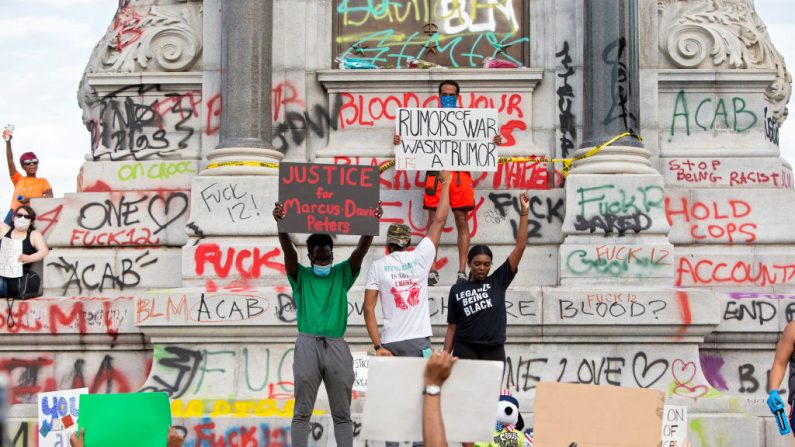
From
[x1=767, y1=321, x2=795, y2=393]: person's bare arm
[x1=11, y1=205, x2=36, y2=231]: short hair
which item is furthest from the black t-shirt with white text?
[x1=11, y1=205, x2=36, y2=231]: short hair

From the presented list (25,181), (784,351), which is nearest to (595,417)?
(784,351)

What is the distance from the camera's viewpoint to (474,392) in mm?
5434

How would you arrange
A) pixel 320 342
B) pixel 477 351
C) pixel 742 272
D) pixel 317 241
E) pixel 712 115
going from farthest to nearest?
pixel 712 115 < pixel 742 272 < pixel 477 351 < pixel 317 241 < pixel 320 342

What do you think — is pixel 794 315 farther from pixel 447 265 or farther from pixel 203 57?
pixel 203 57

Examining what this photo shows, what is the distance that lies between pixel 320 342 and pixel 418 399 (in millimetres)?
4181

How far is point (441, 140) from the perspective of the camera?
1233cm

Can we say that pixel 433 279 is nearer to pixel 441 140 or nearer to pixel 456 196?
pixel 456 196

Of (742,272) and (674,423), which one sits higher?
(742,272)

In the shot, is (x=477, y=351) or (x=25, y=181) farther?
(x=25, y=181)

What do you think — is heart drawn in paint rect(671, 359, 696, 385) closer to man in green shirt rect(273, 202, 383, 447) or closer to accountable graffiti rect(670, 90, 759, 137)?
accountable graffiti rect(670, 90, 759, 137)

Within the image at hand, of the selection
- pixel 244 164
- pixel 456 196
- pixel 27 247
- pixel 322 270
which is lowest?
pixel 322 270

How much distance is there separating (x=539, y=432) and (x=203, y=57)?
32.4 feet

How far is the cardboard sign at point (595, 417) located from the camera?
568 cm

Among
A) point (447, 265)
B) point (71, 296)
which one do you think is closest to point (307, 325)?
point (447, 265)
